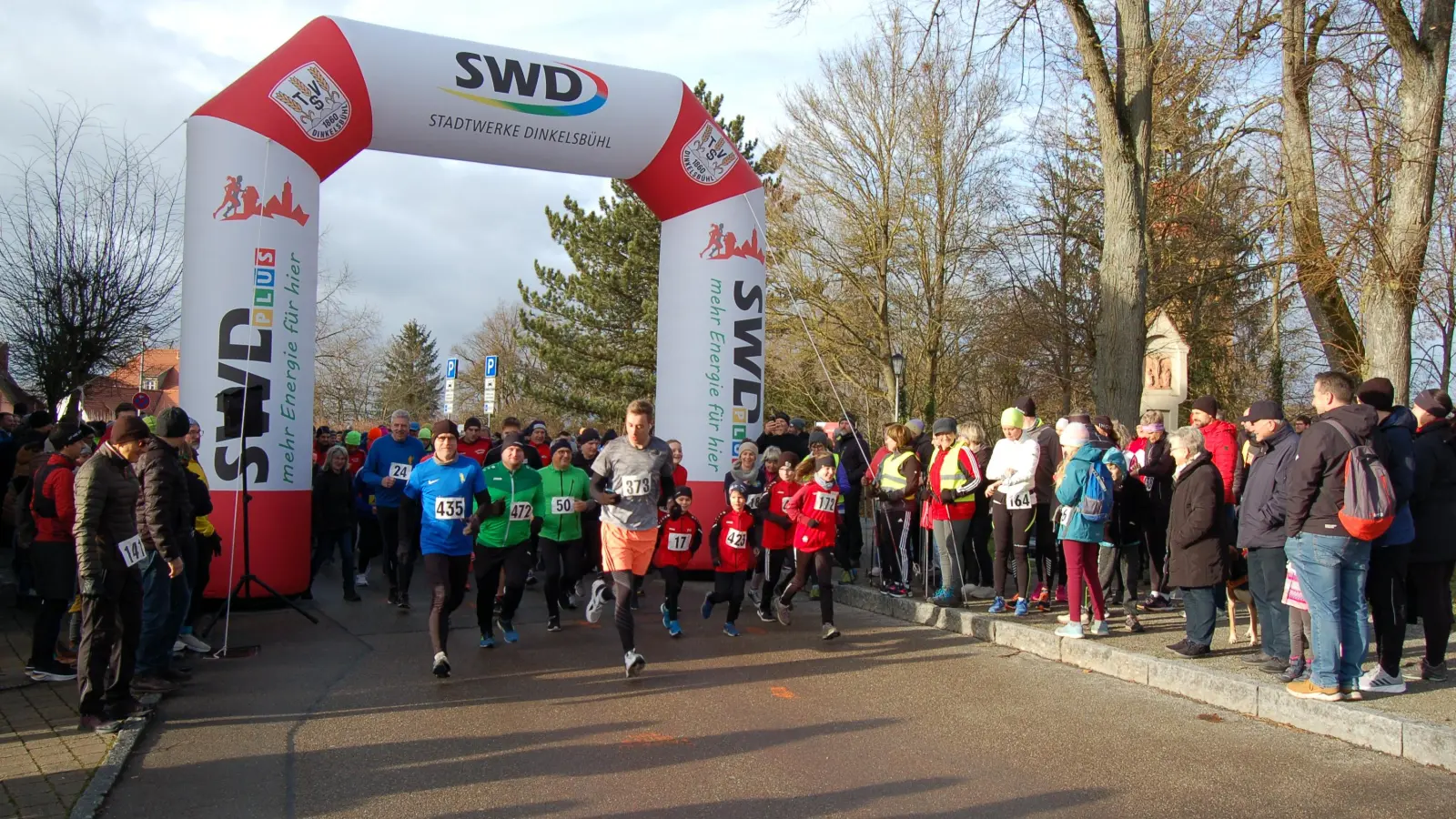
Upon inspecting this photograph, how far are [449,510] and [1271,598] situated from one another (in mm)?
5919

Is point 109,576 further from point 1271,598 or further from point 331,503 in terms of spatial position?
point 1271,598

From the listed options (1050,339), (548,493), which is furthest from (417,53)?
(1050,339)

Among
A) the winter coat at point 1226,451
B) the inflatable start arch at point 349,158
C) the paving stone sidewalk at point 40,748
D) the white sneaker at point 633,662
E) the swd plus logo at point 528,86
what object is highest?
the swd plus logo at point 528,86

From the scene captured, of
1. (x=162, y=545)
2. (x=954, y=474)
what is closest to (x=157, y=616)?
(x=162, y=545)

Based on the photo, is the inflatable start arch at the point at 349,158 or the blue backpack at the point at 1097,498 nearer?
the blue backpack at the point at 1097,498

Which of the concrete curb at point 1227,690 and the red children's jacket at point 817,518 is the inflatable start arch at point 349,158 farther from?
the concrete curb at point 1227,690

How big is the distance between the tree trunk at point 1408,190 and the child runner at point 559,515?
30.7 ft

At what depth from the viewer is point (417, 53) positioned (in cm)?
1163

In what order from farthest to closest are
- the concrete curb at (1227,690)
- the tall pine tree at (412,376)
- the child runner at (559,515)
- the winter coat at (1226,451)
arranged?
the tall pine tree at (412,376) < the winter coat at (1226,451) < the child runner at (559,515) < the concrete curb at (1227,690)

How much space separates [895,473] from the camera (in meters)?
11.2

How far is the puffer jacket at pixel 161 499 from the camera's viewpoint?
709 centimetres

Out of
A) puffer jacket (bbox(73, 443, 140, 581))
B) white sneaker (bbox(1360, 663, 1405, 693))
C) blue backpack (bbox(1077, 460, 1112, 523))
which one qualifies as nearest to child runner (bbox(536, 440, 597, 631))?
puffer jacket (bbox(73, 443, 140, 581))

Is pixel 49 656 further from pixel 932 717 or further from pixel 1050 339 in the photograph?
pixel 1050 339

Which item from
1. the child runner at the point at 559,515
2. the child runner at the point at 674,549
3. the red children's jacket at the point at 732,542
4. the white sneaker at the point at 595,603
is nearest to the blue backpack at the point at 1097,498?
the red children's jacket at the point at 732,542
